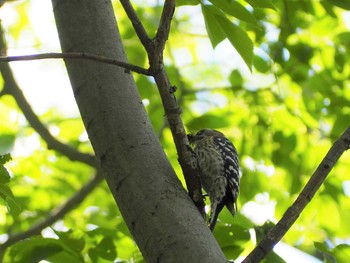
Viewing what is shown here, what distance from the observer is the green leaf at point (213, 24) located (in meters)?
2.45

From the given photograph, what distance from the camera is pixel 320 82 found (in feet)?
16.7

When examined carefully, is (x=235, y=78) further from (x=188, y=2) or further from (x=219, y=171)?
(x=188, y=2)

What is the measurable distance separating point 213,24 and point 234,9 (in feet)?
0.61

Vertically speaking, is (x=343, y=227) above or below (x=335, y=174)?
below

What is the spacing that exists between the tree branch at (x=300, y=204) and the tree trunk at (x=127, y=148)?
18 cm

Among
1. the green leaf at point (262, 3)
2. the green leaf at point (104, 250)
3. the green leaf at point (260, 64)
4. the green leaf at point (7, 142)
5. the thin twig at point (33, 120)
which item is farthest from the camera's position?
the green leaf at point (7, 142)

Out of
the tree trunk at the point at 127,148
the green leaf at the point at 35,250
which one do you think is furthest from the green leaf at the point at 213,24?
the green leaf at the point at 35,250

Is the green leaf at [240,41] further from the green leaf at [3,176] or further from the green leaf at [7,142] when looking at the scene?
the green leaf at [7,142]

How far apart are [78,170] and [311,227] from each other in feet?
7.21

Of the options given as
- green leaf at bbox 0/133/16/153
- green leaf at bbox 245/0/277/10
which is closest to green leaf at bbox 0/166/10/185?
green leaf at bbox 245/0/277/10

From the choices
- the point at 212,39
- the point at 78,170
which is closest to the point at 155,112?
the point at 78,170

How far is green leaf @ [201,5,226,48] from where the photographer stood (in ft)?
8.02

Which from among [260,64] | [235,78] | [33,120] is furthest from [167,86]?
[235,78]

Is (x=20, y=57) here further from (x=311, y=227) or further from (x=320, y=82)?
(x=311, y=227)
